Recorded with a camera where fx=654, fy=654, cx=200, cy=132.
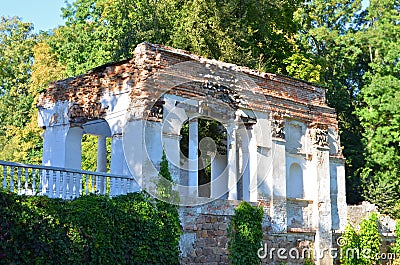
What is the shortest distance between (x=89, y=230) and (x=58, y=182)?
1180mm

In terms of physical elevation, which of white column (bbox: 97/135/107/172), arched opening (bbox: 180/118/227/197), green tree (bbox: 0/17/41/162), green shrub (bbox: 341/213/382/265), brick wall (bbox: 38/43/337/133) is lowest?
green shrub (bbox: 341/213/382/265)

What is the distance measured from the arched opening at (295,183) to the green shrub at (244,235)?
2379mm

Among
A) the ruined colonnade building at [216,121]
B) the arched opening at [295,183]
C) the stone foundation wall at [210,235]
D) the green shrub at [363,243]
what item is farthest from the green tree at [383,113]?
the stone foundation wall at [210,235]

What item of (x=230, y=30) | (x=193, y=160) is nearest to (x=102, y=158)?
(x=193, y=160)

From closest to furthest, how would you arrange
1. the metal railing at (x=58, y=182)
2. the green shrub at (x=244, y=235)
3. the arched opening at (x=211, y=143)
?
the metal railing at (x=58, y=182), the green shrub at (x=244, y=235), the arched opening at (x=211, y=143)

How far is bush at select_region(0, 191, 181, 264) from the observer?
1088 cm

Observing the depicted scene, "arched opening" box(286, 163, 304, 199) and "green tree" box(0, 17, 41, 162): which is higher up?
"green tree" box(0, 17, 41, 162)

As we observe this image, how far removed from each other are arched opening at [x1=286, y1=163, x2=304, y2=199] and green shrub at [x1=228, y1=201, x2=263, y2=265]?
7.80ft

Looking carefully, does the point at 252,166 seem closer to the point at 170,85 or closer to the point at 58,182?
the point at 170,85

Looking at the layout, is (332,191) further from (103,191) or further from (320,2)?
(320,2)

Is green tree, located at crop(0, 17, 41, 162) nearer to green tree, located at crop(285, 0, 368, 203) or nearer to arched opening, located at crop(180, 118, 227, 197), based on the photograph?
arched opening, located at crop(180, 118, 227, 197)

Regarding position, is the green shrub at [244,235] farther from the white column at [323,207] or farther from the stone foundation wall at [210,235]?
the white column at [323,207]

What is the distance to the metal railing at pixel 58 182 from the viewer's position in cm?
1177

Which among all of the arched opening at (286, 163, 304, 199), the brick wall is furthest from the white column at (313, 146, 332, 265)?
the brick wall
